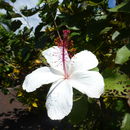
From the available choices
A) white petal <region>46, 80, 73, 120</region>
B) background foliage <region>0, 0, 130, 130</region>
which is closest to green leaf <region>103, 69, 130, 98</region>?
background foliage <region>0, 0, 130, 130</region>

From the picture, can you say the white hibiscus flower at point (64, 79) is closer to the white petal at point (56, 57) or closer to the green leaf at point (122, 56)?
the white petal at point (56, 57)

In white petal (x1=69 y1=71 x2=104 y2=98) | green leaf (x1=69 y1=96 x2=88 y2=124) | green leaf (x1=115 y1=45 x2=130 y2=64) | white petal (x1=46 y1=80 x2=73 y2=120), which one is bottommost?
green leaf (x1=69 y1=96 x2=88 y2=124)

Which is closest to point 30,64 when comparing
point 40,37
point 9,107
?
point 40,37

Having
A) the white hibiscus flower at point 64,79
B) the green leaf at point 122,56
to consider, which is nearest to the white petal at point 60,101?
the white hibiscus flower at point 64,79

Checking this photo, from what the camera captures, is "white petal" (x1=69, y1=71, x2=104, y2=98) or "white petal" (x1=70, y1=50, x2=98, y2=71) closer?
"white petal" (x1=69, y1=71, x2=104, y2=98)

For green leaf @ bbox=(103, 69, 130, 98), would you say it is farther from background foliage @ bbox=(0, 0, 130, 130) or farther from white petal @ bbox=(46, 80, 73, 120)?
white petal @ bbox=(46, 80, 73, 120)

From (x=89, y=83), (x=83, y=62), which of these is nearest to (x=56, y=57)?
(x=83, y=62)
